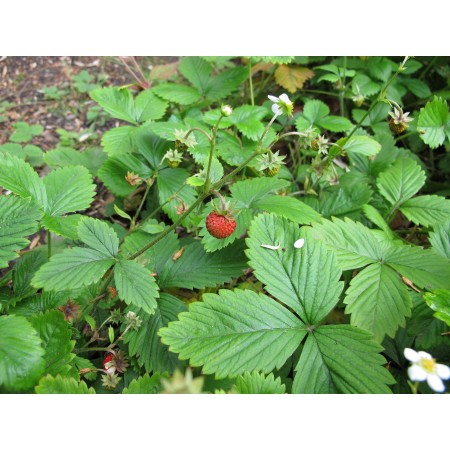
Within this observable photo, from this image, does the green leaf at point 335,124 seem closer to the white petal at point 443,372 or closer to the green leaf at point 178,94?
the green leaf at point 178,94

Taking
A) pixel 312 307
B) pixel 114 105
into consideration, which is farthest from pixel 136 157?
pixel 312 307

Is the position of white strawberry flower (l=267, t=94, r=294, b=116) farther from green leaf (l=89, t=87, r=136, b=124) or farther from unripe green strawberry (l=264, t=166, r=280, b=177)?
green leaf (l=89, t=87, r=136, b=124)

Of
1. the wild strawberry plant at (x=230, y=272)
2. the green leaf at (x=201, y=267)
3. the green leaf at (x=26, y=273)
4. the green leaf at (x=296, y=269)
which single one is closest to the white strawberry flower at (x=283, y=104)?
the wild strawberry plant at (x=230, y=272)

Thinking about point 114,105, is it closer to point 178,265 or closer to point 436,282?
→ point 178,265

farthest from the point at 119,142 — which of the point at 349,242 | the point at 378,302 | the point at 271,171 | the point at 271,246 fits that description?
the point at 378,302

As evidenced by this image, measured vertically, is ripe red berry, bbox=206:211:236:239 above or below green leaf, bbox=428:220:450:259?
above

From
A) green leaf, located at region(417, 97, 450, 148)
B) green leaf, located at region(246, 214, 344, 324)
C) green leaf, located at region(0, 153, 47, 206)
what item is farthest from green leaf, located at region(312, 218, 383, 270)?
green leaf, located at region(0, 153, 47, 206)

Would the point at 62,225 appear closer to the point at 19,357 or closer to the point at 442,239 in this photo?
the point at 19,357
